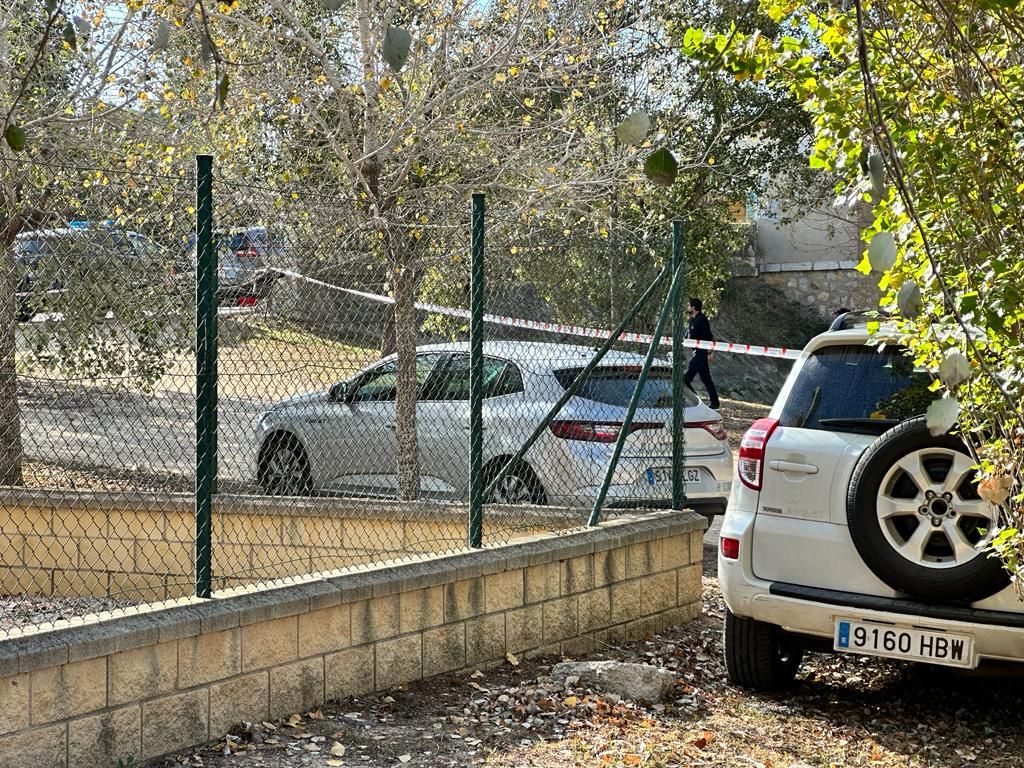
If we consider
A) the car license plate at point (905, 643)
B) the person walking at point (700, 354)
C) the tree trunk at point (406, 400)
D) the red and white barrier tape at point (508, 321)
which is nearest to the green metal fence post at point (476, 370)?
the red and white barrier tape at point (508, 321)

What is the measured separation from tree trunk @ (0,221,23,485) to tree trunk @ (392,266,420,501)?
7.23ft

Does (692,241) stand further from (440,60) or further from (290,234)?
(290,234)

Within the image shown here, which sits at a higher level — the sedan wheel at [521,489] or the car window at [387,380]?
the car window at [387,380]

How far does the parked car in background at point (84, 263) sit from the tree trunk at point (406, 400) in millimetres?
1983

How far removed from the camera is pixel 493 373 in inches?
317

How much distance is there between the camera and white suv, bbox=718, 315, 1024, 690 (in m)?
5.68

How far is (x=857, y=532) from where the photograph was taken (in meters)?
5.84

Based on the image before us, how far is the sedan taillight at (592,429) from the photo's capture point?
8594mm

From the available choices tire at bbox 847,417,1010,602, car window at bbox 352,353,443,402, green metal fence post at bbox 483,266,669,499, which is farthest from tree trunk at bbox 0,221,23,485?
tire at bbox 847,417,1010,602

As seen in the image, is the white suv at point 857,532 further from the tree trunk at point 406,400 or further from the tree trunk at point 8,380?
the tree trunk at point 8,380

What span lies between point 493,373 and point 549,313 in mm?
866

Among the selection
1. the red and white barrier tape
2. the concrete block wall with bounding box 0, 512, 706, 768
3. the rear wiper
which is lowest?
the concrete block wall with bounding box 0, 512, 706, 768

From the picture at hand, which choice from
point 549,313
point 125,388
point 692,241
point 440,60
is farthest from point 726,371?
point 125,388

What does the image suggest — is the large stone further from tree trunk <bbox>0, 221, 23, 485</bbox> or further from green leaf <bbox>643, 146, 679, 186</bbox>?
green leaf <bbox>643, 146, 679, 186</bbox>
